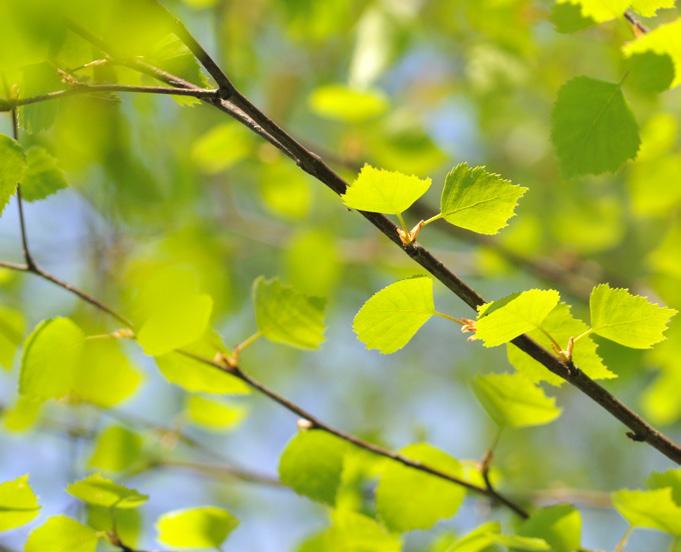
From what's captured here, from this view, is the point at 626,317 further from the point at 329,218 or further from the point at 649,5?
the point at 329,218

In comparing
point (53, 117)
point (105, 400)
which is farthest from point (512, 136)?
point (53, 117)

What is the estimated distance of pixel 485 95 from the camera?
1138 mm

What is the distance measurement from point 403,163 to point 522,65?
26cm

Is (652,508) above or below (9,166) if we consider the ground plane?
below

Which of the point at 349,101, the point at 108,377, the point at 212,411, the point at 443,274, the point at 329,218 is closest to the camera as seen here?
the point at 443,274

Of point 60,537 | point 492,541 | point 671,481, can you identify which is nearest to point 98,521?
point 60,537

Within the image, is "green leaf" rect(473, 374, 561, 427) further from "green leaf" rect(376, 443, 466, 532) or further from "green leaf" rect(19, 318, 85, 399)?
"green leaf" rect(19, 318, 85, 399)

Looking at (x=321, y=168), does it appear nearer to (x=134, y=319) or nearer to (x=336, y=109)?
(x=134, y=319)

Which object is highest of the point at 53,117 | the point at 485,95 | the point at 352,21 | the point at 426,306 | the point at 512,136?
the point at 512,136

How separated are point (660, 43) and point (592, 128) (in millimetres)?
67

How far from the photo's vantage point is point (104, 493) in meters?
0.49

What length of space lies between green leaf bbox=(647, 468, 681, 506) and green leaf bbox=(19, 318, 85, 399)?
37 centimetres

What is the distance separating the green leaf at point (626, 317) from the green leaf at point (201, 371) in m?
0.23

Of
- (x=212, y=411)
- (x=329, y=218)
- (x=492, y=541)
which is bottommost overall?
(x=492, y=541)
